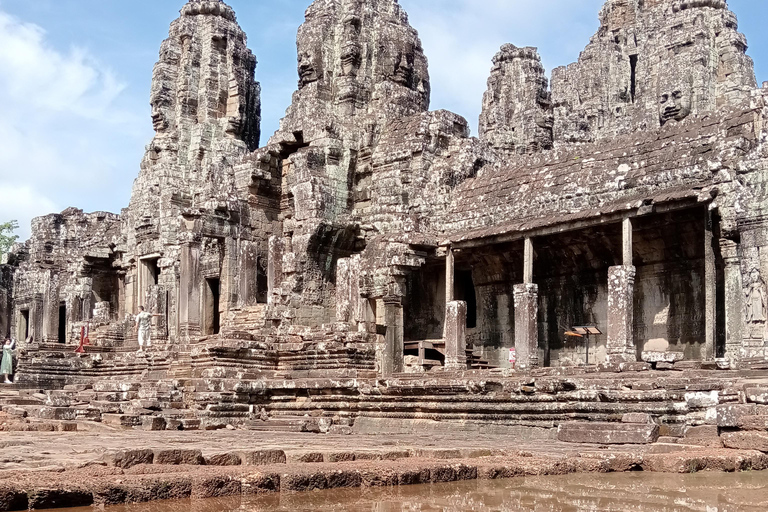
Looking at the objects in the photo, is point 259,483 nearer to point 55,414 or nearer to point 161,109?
point 55,414

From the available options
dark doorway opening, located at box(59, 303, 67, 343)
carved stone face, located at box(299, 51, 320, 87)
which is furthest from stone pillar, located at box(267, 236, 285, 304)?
dark doorway opening, located at box(59, 303, 67, 343)

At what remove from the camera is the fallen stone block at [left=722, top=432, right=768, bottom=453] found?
410 inches

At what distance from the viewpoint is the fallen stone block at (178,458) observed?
8.59m

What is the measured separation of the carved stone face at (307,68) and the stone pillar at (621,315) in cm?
1200

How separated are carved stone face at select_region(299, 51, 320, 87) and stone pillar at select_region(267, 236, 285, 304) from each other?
172 inches

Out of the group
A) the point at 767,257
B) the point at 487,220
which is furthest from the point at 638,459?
the point at 487,220

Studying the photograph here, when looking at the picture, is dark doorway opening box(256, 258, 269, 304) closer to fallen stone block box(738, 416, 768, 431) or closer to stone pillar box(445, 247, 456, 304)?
stone pillar box(445, 247, 456, 304)

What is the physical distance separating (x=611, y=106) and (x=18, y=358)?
1030 inches

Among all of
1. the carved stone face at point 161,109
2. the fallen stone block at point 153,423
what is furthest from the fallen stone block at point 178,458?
the carved stone face at point 161,109

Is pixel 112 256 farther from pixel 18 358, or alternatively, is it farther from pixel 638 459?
pixel 638 459

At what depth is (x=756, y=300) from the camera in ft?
50.3

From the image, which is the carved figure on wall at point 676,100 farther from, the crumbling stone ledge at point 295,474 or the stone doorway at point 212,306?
the crumbling stone ledge at point 295,474

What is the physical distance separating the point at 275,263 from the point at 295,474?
19.2 m

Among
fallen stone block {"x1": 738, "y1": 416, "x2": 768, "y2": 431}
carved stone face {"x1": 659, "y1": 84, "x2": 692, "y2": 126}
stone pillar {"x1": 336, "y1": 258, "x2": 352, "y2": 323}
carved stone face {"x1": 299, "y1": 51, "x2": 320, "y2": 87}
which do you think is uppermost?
Answer: carved stone face {"x1": 659, "y1": 84, "x2": 692, "y2": 126}
